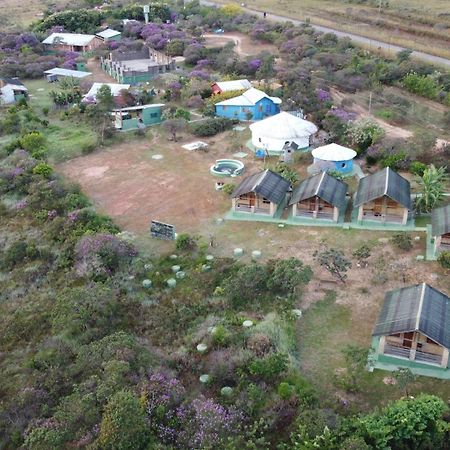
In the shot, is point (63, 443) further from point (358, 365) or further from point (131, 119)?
point (131, 119)

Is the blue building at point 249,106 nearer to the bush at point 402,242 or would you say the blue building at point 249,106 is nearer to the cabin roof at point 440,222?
the cabin roof at point 440,222

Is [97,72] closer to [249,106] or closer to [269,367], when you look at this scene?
[249,106]

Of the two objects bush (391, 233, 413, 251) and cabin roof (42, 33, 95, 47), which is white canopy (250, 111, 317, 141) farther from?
cabin roof (42, 33, 95, 47)

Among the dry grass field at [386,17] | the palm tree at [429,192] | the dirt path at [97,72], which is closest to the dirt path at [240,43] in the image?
the dry grass field at [386,17]

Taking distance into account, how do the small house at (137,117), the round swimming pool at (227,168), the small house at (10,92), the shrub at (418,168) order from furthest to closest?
the small house at (10,92) < the small house at (137,117) < the round swimming pool at (227,168) < the shrub at (418,168)

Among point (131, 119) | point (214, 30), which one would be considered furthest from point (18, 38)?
point (131, 119)

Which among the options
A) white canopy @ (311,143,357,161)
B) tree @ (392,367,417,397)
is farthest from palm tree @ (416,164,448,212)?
tree @ (392,367,417,397)
